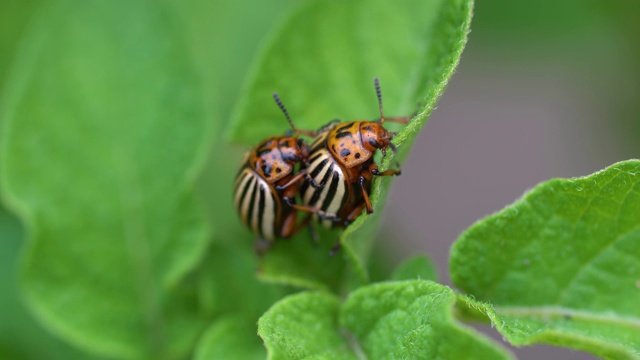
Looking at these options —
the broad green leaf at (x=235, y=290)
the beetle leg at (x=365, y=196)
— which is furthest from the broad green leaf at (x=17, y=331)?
the beetle leg at (x=365, y=196)

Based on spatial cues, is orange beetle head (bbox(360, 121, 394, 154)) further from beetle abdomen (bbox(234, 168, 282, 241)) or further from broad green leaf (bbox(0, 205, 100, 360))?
broad green leaf (bbox(0, 205, 100, 360))

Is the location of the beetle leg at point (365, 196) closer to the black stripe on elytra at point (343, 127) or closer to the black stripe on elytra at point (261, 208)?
the black stripe on elytra at point (343, 127)

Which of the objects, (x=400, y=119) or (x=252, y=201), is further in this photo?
(x=252, y=201)

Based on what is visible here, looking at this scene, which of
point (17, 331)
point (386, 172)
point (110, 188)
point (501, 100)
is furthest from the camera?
point (501, 100)

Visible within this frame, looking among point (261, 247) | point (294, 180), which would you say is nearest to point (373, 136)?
point (294, 180)

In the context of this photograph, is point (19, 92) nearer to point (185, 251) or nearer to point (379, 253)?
point (185, 251)

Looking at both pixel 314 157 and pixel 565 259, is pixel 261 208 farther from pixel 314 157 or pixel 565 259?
pixel 565 259

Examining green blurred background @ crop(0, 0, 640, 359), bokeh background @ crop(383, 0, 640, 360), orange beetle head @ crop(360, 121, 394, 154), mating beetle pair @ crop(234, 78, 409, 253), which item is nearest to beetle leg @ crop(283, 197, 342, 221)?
mating beetle pair @ crop(234, 78, 409, 253)

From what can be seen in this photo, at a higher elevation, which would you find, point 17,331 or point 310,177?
point 17,331
